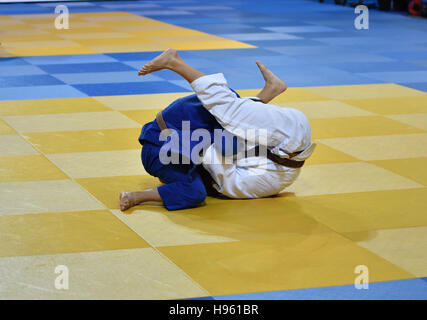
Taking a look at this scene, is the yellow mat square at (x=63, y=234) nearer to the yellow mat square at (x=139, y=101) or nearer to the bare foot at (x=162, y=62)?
the bare foot at (x=162, y=62)

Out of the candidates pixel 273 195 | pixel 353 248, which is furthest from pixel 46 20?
pixel 353 248

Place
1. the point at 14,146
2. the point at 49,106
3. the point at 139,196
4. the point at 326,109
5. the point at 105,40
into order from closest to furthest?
the point at 139,196, the point at 14,146, the point at 49,106, the point at 326,109, the point at 105,40

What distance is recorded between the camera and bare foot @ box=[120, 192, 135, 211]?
6547 millimetres

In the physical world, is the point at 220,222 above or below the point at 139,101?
above

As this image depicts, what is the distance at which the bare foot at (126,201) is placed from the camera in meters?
6.55

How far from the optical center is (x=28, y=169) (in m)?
7.71

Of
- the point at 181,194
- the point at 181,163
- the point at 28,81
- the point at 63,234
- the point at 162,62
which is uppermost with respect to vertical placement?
the point at 162,62

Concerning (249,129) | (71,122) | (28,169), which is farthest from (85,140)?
(249,129)

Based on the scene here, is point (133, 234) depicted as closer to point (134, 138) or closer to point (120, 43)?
point (134, 138)

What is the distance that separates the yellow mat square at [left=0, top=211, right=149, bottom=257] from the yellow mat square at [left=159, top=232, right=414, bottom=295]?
0.43m

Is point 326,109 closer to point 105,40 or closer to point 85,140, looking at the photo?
point 85,140

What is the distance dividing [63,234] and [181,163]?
1.26 meters

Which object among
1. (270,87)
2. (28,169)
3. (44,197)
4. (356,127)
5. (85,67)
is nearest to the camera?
(44,197)

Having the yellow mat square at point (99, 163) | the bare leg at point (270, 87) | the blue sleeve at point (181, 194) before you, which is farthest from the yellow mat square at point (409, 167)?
the yellow mat square at point (99, 163)
